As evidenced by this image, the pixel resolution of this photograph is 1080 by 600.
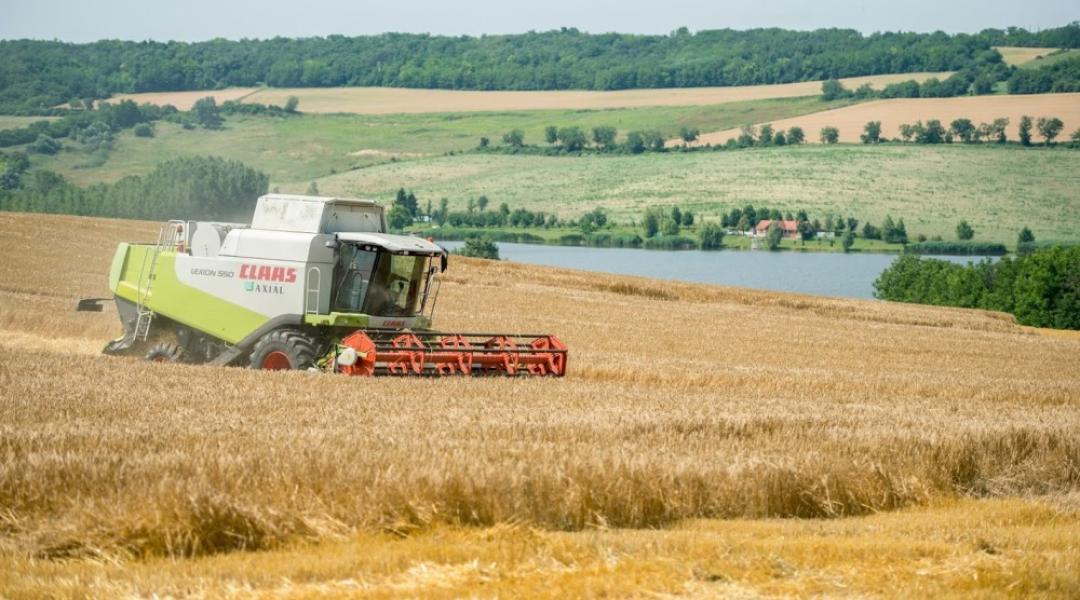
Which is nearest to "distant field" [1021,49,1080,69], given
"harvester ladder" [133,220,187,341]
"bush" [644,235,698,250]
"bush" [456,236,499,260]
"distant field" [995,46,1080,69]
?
"distant field" [995,46,1080,69]

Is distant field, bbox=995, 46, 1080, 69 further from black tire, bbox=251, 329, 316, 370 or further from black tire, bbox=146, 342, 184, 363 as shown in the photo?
black tire, bbox=251, 329, 316, 370

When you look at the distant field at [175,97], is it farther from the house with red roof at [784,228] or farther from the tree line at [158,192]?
the house with red roof at [784,228]

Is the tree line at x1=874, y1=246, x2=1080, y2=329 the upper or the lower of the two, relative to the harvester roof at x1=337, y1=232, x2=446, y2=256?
lower

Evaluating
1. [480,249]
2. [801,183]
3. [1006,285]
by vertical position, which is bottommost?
[1006,285]

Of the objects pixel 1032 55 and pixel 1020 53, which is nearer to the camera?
pixel 1032 55

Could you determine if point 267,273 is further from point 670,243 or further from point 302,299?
point 670,243

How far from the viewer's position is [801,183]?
106 metres

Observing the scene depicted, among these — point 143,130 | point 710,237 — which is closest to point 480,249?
point 143,130

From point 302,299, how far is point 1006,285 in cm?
4851

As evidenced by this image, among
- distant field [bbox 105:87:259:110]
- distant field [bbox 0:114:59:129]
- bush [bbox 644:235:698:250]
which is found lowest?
bush [bbox 644:235:698:250]

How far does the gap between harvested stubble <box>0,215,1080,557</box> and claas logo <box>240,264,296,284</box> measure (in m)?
2.39

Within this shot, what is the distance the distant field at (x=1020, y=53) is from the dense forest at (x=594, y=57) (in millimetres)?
1869

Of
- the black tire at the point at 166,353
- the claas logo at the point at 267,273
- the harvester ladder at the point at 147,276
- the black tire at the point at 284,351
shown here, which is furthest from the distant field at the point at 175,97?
the black tire at the point at 284,351

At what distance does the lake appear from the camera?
72.4 m
